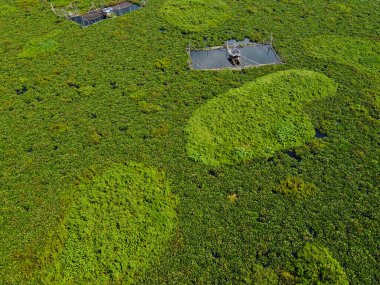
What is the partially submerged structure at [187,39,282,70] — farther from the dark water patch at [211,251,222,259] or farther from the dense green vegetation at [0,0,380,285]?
the dark water patch at [211,251,222,259]

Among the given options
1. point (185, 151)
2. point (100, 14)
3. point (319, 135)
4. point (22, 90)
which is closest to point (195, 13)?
point (100, 14)

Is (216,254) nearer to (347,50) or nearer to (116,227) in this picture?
(116,227)

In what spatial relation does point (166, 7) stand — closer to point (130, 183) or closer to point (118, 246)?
point (130, 183)

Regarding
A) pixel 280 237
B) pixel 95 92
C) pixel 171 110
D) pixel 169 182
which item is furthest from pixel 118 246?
pixel 95 92

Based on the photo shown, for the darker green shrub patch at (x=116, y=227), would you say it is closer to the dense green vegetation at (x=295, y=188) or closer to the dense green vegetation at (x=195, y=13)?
the dense green vegetation at (x=295, y=188)

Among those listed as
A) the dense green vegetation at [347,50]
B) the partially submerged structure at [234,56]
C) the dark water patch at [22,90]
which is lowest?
the dark water patch at [22,90]

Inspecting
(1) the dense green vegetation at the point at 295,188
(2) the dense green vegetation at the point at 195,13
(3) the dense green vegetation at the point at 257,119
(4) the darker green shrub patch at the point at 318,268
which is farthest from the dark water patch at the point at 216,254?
(2) the dense green vegetation at the point at 195,13

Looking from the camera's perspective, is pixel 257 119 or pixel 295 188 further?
pixel 257 119
